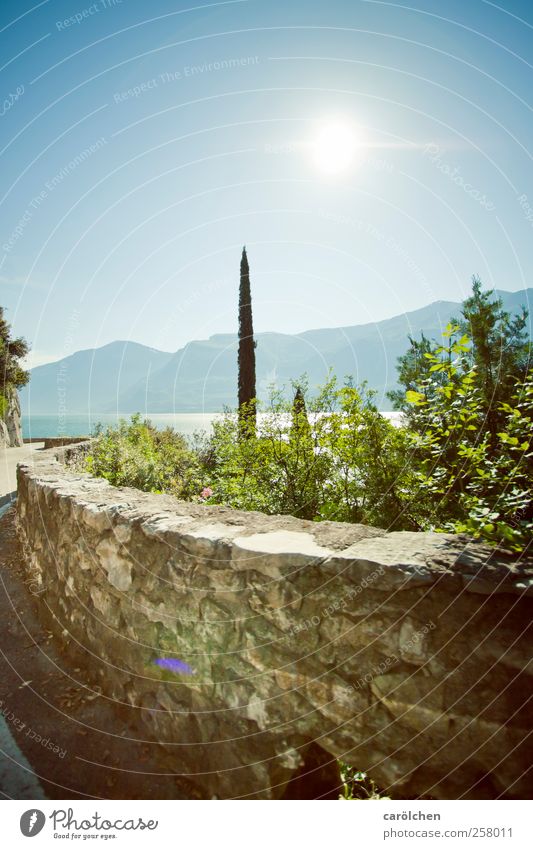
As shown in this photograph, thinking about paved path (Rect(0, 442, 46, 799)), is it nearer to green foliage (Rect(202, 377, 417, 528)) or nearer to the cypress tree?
green foliage (Rect(202, 377, 417, 528))

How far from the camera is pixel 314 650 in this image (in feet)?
6.40

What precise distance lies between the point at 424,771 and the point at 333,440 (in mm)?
3813

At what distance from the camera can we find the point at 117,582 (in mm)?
2973

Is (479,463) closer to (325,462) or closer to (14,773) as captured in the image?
(325,462)

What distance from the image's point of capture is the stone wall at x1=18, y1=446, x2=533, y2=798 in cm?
157

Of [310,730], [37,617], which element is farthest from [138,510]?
[37,617]

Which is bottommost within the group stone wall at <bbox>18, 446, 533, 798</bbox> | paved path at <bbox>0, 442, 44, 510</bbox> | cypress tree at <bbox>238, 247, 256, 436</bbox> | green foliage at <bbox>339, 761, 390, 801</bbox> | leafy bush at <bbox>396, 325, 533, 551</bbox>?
green foliage at <bbox>339, 761, 390, 801</bbox>

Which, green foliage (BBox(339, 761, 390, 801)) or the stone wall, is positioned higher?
the stone wall

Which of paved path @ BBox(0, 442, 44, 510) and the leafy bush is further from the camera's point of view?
paved path @ BBox(0, 442, 44, 510)

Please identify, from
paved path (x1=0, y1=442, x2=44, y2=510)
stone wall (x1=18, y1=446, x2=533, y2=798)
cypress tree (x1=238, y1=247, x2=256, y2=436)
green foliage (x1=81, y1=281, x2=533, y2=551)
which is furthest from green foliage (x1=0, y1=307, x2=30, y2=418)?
stone wall (x1=18, y1=446, x2=533, y2=798)

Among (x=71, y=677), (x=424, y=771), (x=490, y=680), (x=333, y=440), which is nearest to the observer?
(x=490, y=680)

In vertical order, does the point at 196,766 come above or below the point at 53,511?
below

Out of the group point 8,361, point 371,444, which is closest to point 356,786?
point 371,444
